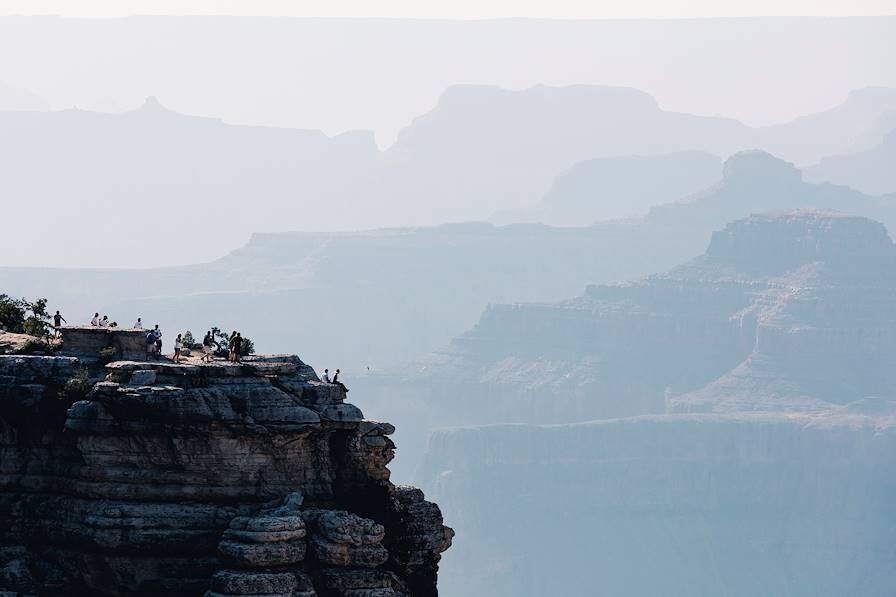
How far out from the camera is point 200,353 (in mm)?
72375

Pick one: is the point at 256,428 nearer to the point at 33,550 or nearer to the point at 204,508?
the point at 204,508

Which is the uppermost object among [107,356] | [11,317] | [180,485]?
[11,317]

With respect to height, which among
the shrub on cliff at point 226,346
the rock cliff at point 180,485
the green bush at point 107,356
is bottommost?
the rock cliff at point 180,485

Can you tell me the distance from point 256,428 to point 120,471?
344 centimetres

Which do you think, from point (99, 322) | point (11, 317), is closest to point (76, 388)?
point (99, 322)

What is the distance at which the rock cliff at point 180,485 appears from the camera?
62906 mm

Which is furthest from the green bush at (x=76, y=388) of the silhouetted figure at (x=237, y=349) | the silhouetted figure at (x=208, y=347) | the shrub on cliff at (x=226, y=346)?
the shrub on cliff at (x=226, y=346)

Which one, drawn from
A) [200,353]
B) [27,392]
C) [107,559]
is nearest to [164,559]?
[107,559]

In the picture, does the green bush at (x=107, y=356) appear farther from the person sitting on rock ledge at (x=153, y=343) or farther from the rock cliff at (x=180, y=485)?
the person sitting on rock ledge at (x=153, y=343)

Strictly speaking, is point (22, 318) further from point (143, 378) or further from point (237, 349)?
point (143, 378)

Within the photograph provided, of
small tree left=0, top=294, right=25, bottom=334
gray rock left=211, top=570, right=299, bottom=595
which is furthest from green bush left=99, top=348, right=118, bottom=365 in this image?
small tree left=0, top=294, right=25, bottom=334

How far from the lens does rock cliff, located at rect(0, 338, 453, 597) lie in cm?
6291

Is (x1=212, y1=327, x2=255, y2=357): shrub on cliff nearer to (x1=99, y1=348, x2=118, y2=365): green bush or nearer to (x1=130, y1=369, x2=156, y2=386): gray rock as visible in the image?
(x1=99, y1=348, x2=118, y2=365): green bush

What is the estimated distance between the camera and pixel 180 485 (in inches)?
2510
